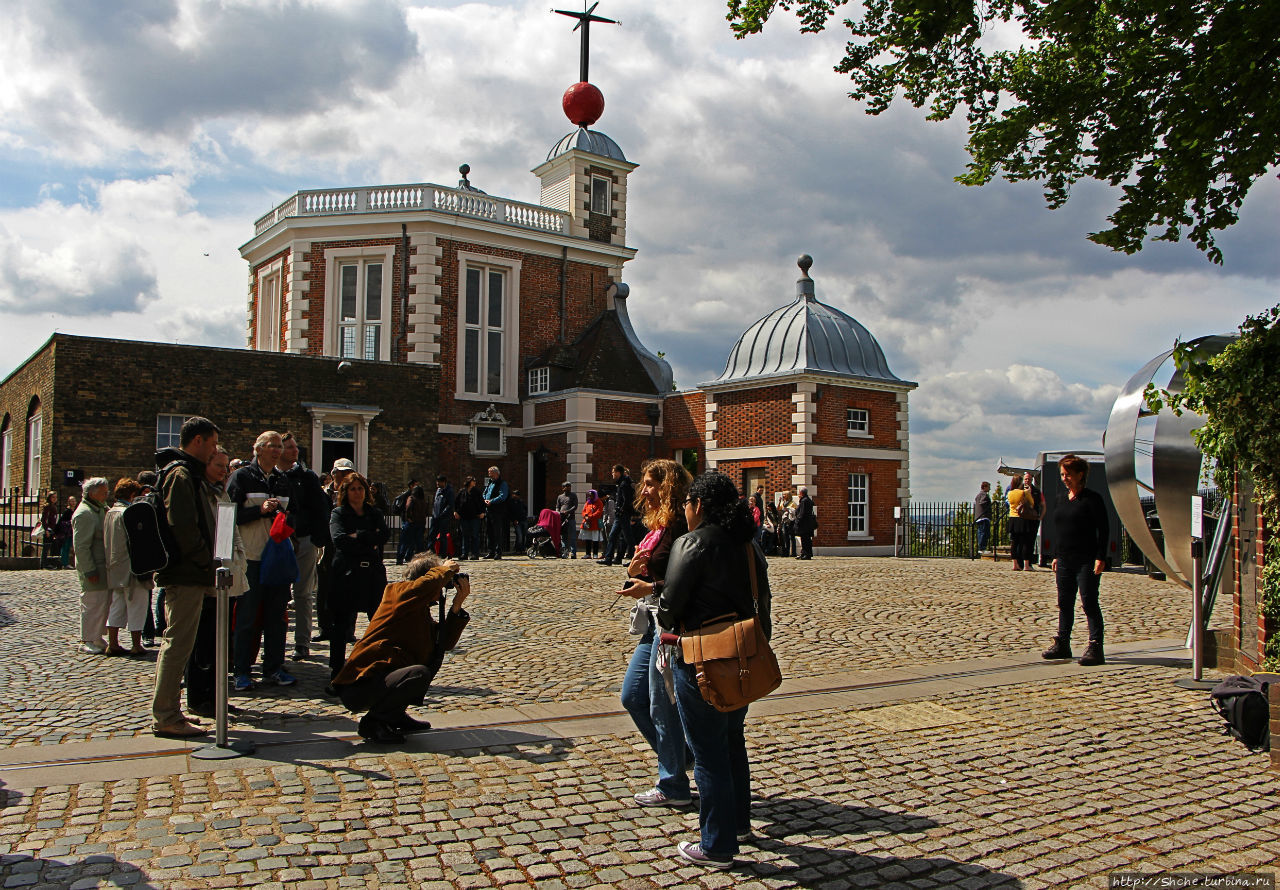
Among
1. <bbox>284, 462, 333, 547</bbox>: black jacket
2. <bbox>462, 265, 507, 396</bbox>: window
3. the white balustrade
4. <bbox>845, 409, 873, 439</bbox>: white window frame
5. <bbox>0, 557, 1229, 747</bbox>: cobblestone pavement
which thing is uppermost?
the white balustrade

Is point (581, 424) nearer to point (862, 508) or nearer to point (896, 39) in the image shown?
point (862, 508)

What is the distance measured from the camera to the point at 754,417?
2634 cm

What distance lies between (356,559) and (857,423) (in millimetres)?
20345

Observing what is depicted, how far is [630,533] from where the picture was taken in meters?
19.5

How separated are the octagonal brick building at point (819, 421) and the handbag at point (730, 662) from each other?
2091cm

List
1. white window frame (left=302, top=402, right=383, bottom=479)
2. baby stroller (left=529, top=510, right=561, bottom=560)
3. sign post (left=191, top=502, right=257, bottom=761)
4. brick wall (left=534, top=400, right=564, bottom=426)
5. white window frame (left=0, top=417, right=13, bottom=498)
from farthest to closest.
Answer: brick wall (left=534, top=400, right=564, bottom=426) → white window frame (left=0, top=417, right=13, bottom=498) → white window frame (left=302, top=402, right=383, bottom=479) → baby stroller (left=529, top=510, right=561, bottom=560) → sign post (left=191, top=502, right=257, bottom=761)

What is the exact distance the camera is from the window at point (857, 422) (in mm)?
25969

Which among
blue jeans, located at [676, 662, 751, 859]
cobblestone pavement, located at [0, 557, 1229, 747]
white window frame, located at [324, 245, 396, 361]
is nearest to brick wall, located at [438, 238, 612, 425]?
white window frame, located at [324, 245, 396, 361]

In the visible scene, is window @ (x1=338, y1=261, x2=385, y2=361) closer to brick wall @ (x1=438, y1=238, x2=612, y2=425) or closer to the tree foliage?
brick wall @ (x1=438, y1=238, x2=612, y2=425)

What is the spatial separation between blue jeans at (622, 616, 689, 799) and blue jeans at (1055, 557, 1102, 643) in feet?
17.2

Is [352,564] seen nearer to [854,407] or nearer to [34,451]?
[34,451]

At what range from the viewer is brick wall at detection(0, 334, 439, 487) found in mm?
21578

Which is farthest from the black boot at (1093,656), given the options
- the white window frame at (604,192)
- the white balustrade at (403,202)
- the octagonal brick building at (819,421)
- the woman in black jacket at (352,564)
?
the white window frame at (604,192)

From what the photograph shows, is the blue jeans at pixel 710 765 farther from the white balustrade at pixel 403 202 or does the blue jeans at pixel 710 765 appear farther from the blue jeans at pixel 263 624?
the white balustrade at pixel 403 202
